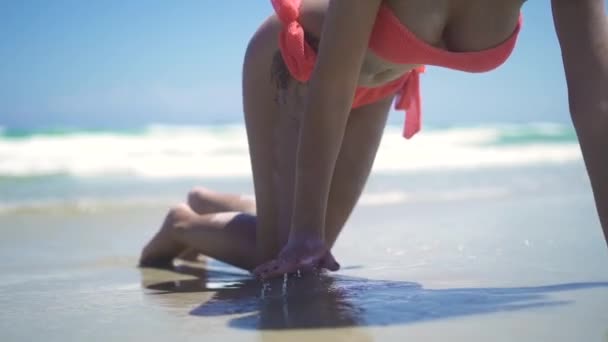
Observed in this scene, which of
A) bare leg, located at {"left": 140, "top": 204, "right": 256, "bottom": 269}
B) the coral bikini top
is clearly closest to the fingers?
the coral bikini top

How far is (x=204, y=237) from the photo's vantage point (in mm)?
2660

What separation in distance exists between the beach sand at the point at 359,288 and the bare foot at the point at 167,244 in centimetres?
9

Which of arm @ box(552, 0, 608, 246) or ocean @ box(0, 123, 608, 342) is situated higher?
arm @ box(552, 0, 608, 246)

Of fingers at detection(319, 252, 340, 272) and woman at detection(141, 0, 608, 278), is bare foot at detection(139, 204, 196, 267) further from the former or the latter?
fingers at detection(319, 252, 340, 272)

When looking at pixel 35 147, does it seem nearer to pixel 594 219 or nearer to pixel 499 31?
pixel 594 219

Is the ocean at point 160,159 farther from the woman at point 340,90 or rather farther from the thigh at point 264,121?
the thigh at point 264,121

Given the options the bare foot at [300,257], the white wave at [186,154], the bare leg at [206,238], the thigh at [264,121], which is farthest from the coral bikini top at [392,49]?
the white wave at [186,154]

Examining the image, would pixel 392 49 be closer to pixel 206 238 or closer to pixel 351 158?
pixel 351 158

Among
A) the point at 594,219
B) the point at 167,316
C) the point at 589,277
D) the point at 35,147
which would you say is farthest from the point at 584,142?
the point at 35,147

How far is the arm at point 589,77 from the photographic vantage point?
1.60 m

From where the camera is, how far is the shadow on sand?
1593 mm

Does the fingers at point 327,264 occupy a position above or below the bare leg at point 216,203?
below

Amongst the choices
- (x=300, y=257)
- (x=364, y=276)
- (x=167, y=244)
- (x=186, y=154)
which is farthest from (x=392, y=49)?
(x=186, y=154)

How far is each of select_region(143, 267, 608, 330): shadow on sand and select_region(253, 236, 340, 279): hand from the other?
0.09m
